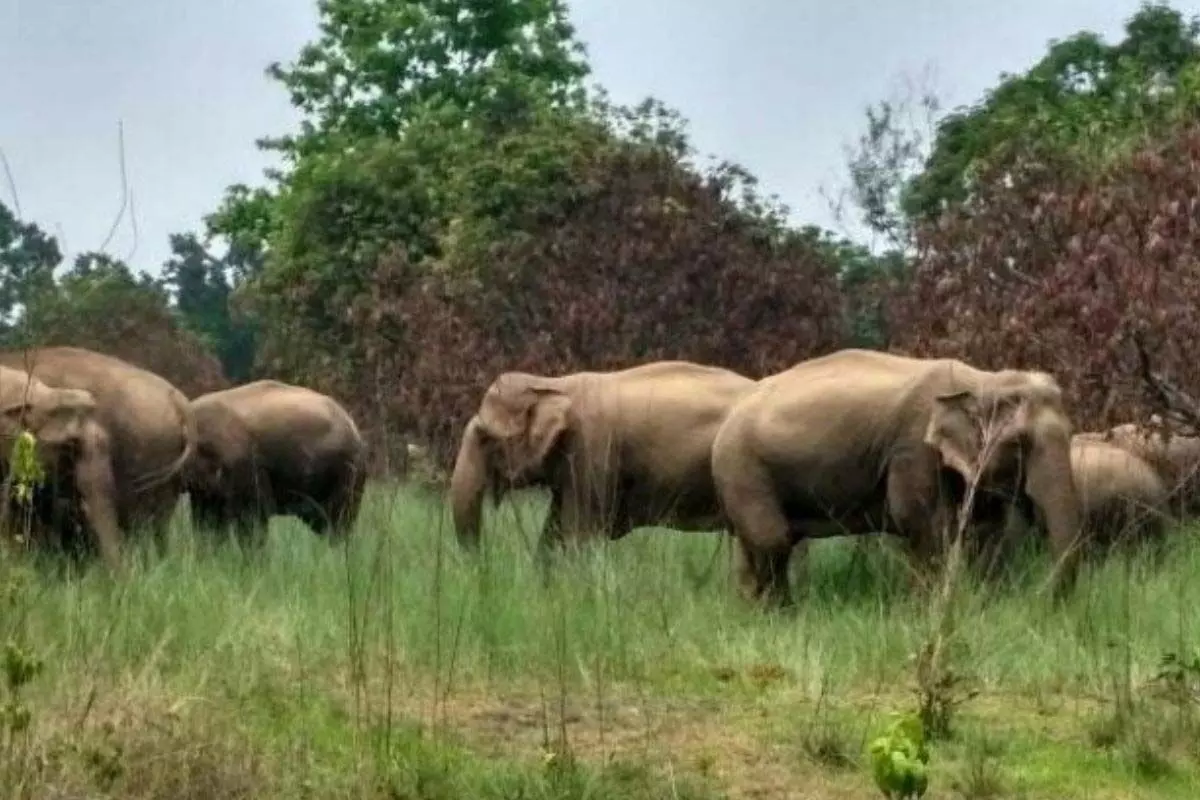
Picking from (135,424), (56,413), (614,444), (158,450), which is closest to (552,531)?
(614,444)

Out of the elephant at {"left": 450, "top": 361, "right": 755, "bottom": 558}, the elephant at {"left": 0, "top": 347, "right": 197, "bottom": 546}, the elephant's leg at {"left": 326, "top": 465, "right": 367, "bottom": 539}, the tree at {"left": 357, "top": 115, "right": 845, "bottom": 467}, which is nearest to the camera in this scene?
the elephant at {"left": 0, "top": 347, "right": 197, "bottom": 546}

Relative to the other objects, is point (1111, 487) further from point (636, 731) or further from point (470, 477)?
point (636, 731)

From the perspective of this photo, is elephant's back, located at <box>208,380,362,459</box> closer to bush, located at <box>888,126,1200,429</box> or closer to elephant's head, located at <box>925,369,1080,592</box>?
bush, located at <box>888,126,1200,429</box>

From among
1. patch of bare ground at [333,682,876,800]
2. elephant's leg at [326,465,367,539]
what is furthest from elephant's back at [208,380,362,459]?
patch of bare ground at [333,682,876,800]

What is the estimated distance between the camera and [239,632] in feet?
34.3

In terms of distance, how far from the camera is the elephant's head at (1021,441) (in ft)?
43.1

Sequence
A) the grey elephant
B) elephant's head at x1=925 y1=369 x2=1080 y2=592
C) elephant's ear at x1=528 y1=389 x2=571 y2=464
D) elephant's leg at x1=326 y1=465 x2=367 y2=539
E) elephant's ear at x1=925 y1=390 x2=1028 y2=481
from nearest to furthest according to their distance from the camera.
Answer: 1. elephant's head at x1=925 y1=369 x2=1080 y2=592
2. elephant's ear at x1=925 y1=390 x2=1028 y2=481
3. the grey elephant
4. elephant's ear at x1=528 y1=389 x2=571 y2=464
5. elephant's leg at x1=326 y1=465 x2=367 y2=539

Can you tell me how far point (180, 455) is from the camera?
54.6 ft

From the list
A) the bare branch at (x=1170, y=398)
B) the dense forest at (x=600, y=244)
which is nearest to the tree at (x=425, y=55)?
the dense forest at (x=600, y=244)

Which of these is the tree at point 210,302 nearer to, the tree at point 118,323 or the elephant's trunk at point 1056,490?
the tree at point 118,323

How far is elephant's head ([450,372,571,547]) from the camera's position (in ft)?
56.3

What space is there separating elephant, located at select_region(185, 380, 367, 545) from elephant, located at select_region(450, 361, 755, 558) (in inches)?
62.5

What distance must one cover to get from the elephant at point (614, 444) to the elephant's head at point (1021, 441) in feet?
11.0

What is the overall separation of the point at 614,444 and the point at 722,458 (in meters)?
1.69
